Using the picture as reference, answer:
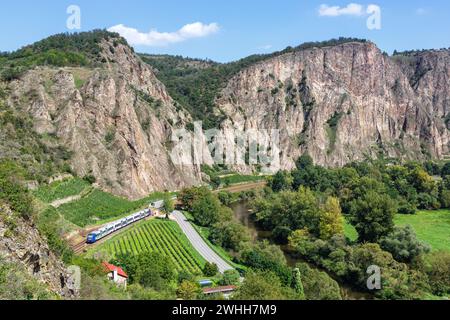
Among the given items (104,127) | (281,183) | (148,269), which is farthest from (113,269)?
(281,183)

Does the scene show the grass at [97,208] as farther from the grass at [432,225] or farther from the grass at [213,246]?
the grass at [432,225]

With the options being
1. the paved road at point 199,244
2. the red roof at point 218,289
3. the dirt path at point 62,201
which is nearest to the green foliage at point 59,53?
the dirt path at point 62,201

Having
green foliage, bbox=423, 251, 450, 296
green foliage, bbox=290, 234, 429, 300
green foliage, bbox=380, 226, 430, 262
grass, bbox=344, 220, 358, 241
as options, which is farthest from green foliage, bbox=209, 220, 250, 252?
green foliage, bbox=423, 251, 450, 296

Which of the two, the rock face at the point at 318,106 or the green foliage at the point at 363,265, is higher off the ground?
the rock face at the point at 318,106

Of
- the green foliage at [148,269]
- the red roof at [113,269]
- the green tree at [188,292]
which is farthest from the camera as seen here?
the green foliage at [148,269]
